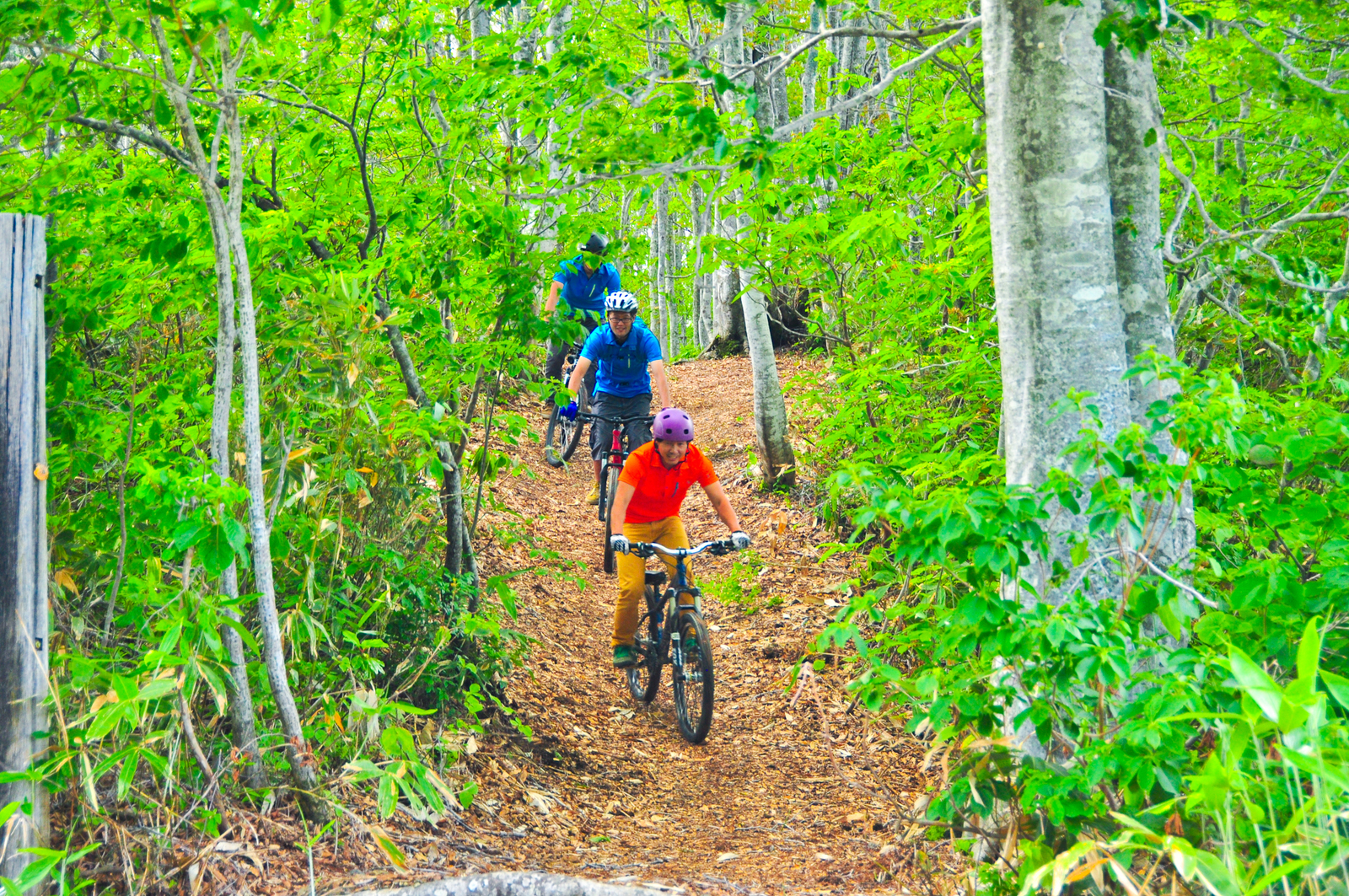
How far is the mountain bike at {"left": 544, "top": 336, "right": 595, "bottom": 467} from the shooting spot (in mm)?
10469

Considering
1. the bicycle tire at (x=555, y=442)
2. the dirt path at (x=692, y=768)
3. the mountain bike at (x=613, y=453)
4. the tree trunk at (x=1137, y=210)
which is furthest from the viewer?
the bicycle tire at (x=555, y=442)

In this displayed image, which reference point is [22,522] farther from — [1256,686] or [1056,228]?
[1056,228]

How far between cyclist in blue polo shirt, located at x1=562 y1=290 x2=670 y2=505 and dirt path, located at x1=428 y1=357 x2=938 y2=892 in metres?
1.55

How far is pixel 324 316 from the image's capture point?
3.82 meters

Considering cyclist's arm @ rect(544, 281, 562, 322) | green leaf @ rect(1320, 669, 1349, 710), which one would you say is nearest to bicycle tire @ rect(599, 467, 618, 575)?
cyclist's arm @ rect(544, 281, 562, 322)

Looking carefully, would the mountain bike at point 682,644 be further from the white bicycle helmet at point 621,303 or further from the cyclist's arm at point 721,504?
the white bicycle helmet at point 621,303

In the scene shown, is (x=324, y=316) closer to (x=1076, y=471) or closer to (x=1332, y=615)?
(x=1076, y=471)

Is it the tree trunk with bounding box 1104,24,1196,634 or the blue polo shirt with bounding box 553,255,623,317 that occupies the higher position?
the blue polo shirt with bounding box 553,255,623,317

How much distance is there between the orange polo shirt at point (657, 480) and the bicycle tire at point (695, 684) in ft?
2.43

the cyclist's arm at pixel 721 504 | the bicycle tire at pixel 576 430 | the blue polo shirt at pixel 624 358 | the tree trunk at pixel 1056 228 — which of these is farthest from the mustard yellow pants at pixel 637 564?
the bicycle tire at pixel 576 430

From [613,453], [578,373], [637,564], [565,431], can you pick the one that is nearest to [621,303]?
[578,373]

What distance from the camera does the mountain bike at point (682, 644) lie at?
17.8 feet

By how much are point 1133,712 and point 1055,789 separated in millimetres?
307

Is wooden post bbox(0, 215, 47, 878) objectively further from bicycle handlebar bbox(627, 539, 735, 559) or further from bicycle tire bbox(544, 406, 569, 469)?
bicycle tire bbox(544, 406, 569, 469)
